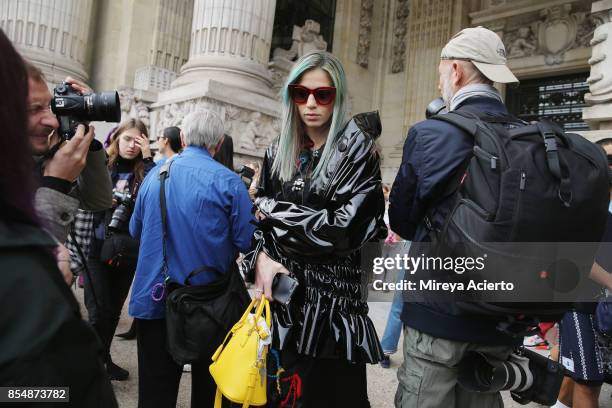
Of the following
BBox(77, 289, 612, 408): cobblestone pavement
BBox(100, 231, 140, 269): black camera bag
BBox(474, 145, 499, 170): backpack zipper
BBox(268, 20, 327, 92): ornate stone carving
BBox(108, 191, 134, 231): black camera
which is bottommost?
BBox(77, 289, 612, 408): cobblestone pavement

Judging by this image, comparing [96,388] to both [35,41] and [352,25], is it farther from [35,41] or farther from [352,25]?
[352,25]

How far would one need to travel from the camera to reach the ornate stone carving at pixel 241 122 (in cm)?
757

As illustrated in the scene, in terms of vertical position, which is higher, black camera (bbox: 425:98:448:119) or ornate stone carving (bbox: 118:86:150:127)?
ornate stone carving (bbox: 118:86:150:127)

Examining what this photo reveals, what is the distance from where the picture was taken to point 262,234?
2000mm

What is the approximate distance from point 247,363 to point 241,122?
6.49 metres

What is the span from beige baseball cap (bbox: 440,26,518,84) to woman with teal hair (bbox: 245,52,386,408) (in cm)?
44

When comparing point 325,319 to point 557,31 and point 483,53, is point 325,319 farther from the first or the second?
point 557,31

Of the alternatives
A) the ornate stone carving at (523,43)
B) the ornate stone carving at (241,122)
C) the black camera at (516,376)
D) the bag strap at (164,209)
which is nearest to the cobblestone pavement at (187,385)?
the bag strap at (164,209)

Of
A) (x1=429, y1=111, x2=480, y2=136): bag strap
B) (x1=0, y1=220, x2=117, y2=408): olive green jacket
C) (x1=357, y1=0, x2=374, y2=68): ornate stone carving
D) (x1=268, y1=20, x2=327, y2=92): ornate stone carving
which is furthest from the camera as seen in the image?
(x1=357, y1=0, x2=374, y2=68): ornate stone carving

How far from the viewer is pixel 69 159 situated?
1632 millimetres

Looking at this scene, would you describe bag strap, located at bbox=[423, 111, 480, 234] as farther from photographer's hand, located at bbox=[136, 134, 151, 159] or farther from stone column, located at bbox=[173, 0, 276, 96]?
stone column, located at bbox=[173, 0, 276, 96]

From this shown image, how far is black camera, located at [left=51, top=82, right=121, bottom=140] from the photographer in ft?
5.75

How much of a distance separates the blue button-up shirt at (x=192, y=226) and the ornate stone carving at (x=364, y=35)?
Answer: 11.8 meters

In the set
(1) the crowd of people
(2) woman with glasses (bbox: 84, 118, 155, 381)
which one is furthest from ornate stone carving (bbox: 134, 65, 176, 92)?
(1) the crowd of people
